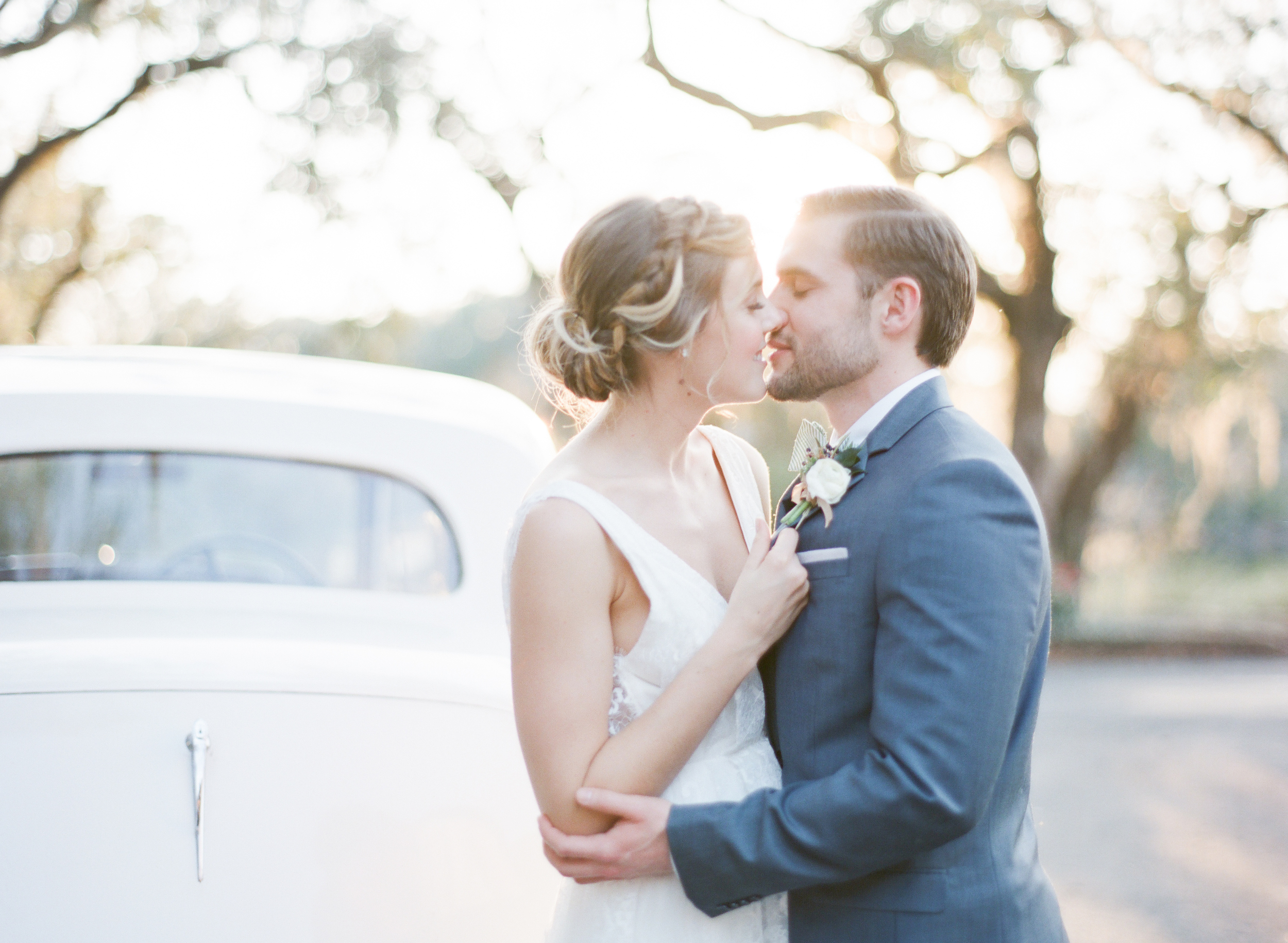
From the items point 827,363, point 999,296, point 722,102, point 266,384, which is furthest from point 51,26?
point 827,363

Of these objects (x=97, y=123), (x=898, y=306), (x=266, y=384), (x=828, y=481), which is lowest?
(x=97, y=123)

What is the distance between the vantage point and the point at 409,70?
501 inches

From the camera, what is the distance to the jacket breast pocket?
177cm

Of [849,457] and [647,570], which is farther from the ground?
[849,457]

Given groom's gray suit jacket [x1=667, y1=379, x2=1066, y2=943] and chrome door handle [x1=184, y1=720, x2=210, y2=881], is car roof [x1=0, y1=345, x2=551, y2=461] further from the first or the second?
groom's gray suit jacket [x1=667, y1=379, x2=1066, y2=943]

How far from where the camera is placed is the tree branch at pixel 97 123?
11.9m

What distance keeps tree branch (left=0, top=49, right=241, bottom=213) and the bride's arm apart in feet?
39.7

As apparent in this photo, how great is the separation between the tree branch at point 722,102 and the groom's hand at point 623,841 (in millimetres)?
10714

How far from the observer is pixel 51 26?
11078 mm

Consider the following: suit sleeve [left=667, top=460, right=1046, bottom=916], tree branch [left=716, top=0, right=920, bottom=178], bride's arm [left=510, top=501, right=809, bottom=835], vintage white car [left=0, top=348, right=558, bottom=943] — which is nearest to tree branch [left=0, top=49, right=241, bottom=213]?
tree branch [left=716, top=0, right=920, bottom=178]

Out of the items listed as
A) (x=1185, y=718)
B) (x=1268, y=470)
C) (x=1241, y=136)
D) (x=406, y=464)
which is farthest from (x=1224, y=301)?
(x=406, y=464)

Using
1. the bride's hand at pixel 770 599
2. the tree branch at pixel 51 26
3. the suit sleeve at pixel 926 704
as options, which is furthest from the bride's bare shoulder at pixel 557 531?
the tree branch at pixel 51 26

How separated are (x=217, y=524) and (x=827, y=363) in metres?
1.68

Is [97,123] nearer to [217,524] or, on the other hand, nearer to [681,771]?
[217,524]
